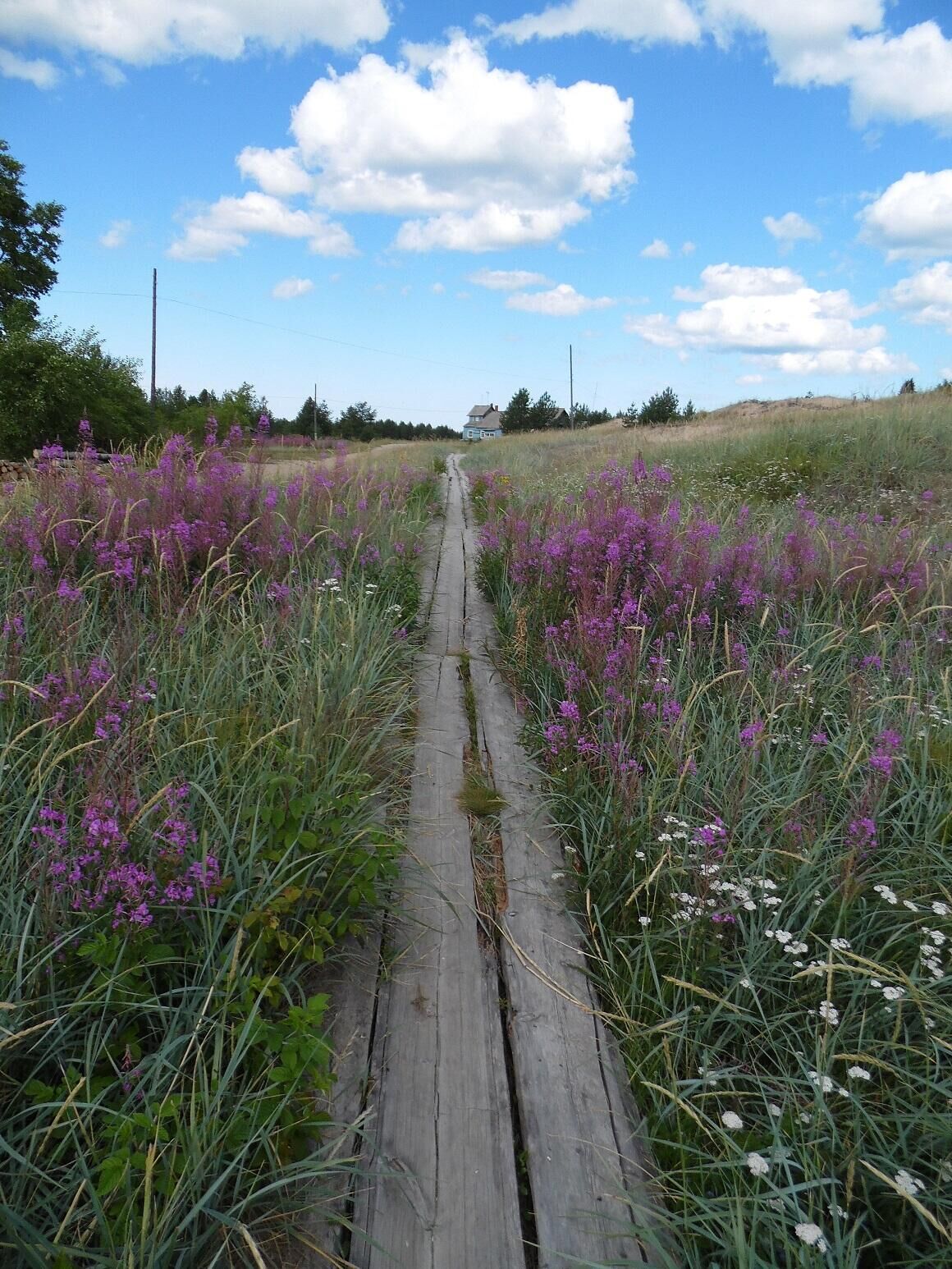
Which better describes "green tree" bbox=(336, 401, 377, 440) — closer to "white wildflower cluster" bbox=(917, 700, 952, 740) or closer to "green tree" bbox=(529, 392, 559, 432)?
"green tree" bbox=(529, 392, 559, 432)

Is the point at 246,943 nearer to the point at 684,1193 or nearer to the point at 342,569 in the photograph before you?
the point at 684,1193

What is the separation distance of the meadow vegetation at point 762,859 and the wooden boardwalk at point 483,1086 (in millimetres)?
111

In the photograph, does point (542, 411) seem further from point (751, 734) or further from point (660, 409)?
point (751, 734)

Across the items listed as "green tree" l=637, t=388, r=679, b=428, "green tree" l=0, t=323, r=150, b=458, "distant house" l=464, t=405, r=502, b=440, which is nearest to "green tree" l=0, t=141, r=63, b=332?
"green tree" l=0, t=323, r=150, b=458

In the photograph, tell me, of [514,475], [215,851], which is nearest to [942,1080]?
[215,851]

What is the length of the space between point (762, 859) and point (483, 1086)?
0.99 meters

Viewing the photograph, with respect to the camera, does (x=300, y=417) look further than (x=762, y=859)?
Yes

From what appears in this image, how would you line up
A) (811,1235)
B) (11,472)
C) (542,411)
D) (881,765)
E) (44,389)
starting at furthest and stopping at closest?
(542,411)
(44,389)
(11,472)
(881,765)
(811,1235)

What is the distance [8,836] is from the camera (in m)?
2.01

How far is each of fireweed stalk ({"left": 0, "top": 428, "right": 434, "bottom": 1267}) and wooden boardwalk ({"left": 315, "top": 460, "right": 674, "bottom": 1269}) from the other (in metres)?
0.15

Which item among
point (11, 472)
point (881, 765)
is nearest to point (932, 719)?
point (881, 765)

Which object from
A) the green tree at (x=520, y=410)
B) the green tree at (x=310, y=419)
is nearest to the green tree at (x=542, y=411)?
the green tree at (x=520, y=410)

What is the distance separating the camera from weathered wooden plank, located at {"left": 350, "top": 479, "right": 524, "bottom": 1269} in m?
1.48

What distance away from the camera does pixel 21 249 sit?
3198 centimetres
